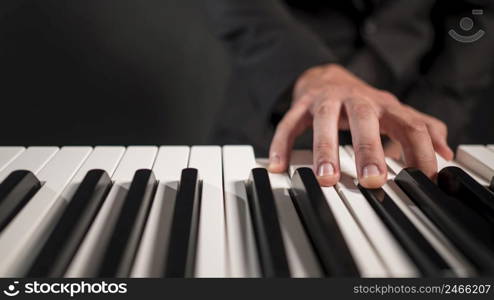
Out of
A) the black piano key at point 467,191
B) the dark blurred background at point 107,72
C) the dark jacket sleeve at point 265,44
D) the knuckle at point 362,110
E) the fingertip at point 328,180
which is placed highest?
the dark blurred background at point 107,72

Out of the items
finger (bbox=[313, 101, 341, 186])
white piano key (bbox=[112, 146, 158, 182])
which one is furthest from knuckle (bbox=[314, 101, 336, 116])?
white piano key (bbox=[112, 146, 158, 182])

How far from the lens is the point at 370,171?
558 millimetres

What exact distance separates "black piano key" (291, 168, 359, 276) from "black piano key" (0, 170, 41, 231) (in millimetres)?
281

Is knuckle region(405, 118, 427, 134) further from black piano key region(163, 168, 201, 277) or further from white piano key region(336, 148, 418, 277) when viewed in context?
black piano key region(163, 168, 201, 277)

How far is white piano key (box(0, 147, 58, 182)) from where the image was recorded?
61 cm

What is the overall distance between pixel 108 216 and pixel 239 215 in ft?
0.41

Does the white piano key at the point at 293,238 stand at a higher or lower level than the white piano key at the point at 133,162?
lower

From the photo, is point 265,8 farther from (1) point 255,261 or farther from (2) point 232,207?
(1) point 255,261

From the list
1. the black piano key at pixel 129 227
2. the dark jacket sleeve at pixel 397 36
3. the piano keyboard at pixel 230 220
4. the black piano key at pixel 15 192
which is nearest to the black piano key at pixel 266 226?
the piano keyboard at pixel 230 220

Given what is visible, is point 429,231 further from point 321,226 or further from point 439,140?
point 439,140

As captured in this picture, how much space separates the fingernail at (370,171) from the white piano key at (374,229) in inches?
0.8

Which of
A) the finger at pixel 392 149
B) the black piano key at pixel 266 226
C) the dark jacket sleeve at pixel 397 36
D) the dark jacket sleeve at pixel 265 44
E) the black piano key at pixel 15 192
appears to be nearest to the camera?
the black piano key at pixel 266 226

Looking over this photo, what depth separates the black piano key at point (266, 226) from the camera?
0.40 metres

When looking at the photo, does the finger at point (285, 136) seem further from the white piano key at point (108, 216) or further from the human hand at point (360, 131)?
the white piano key at point (108, 216)
